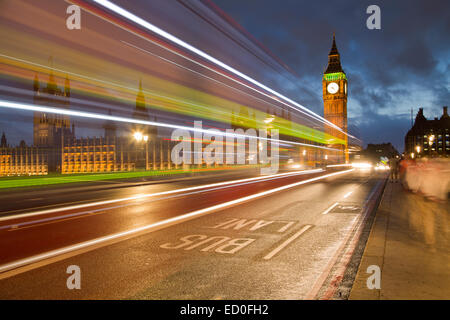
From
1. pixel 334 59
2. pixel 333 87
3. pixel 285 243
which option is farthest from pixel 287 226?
pixel 334 59

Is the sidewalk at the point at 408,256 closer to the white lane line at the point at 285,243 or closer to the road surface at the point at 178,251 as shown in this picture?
the road surface at the point at 178,251

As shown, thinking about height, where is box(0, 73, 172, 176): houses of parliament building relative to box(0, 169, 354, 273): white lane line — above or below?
above

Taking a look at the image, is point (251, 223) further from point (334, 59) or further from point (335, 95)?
point (334, 59)

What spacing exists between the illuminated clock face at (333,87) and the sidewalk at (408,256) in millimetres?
136486

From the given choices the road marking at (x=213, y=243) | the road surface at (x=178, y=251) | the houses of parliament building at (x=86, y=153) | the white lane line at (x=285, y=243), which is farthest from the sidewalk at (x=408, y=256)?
the houses of parliament building at (x=86, y=153)

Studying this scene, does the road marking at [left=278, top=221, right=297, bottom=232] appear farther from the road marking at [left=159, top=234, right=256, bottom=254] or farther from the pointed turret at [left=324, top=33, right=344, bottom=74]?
the pointed turret at [left=324, top=33, right=344, bottom=74]

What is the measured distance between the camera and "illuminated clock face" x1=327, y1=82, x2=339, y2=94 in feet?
449

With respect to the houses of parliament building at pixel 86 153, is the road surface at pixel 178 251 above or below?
below

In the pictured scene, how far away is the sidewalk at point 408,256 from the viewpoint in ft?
13.2

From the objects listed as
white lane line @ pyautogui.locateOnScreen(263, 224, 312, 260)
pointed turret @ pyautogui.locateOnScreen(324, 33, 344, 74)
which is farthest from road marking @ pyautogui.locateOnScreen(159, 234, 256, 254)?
pointed turret @ pyautogui.locateOnScreen(324, 33, 344, 74)

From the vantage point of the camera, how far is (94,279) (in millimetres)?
4637

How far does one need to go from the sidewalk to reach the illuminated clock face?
448ft
